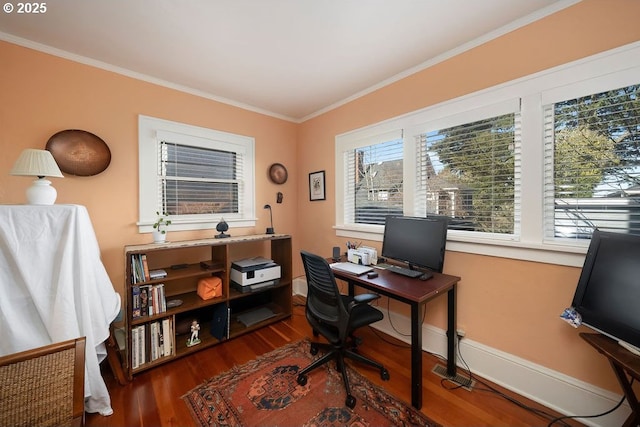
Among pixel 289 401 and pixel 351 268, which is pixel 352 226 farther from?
pixel 289 401

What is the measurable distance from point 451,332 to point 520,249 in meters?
0.80

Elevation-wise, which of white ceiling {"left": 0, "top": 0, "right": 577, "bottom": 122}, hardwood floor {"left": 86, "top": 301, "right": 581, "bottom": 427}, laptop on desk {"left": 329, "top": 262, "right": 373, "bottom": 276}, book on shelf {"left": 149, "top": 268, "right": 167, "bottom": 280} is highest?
white ceiling {"left": 0, "top": 0, "right": 577, "bottom": 122}

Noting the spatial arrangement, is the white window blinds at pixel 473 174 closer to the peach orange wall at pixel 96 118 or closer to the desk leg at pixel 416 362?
the desk leg at pixel 416 362

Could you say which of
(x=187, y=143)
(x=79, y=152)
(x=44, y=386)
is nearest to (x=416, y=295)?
(x=44, y=386)

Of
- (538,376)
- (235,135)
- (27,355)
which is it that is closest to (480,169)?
(538,376)

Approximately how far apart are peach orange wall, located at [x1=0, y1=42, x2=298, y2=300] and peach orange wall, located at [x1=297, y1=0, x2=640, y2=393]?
2.35 meters

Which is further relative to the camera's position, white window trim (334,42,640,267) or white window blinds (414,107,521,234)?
white window blinds (414,107,521,234)

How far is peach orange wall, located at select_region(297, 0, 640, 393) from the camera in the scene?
1453mm

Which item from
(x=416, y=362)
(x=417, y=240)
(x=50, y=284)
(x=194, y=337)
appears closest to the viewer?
(x=50, y=284)

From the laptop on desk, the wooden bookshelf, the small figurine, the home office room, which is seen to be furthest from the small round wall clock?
the small figurine

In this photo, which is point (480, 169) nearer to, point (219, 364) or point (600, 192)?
point (600, 192)

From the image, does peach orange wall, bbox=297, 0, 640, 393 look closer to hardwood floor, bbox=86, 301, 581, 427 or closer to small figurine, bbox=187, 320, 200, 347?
hardwood floor, bbox=86, 301, 581, 427

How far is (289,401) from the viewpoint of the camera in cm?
164

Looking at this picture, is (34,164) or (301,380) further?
(301,380)
